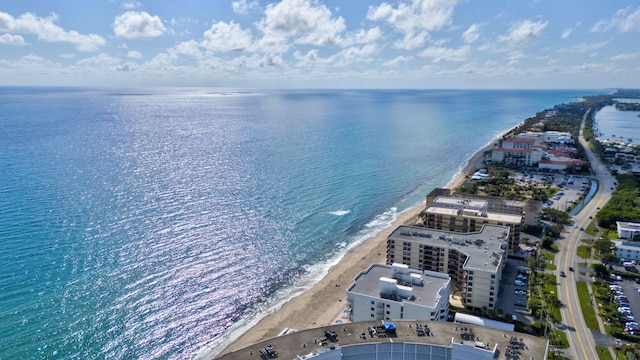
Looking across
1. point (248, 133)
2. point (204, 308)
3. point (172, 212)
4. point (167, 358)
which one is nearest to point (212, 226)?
point (172, 212)

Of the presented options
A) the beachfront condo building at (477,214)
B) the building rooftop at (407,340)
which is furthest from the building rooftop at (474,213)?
the building rooftop at (407,340)

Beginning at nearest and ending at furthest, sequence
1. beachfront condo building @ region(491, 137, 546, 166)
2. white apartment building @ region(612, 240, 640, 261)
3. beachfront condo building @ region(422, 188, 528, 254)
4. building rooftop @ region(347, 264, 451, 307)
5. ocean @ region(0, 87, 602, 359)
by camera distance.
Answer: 1. building rooftop @ region(347, 264, 451, 307)
2. ocean @ region(0, 87, 602, 359)
3. white apartment building @ region(612, 240, 640, 261)
4. beachfront condo building @ region(422, 188, 528, 254)
5. beachfront condo building @ region(491, 137, 546, 166)

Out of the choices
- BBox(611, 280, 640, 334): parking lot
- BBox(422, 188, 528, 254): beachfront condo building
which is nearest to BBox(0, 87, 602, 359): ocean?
BBox(422, 188, 528, 254): beachfront condo building

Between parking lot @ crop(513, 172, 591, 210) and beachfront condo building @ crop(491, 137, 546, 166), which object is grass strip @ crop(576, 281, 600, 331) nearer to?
parking lot @ crop(513, 172, 591, 210)

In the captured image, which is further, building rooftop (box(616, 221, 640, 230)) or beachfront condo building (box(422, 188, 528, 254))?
building rooftop (box(616, 221, 640, 230))

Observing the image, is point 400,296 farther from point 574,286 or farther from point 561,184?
point 561,184

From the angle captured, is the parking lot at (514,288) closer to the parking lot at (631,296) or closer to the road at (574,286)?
the road at (574,286)
